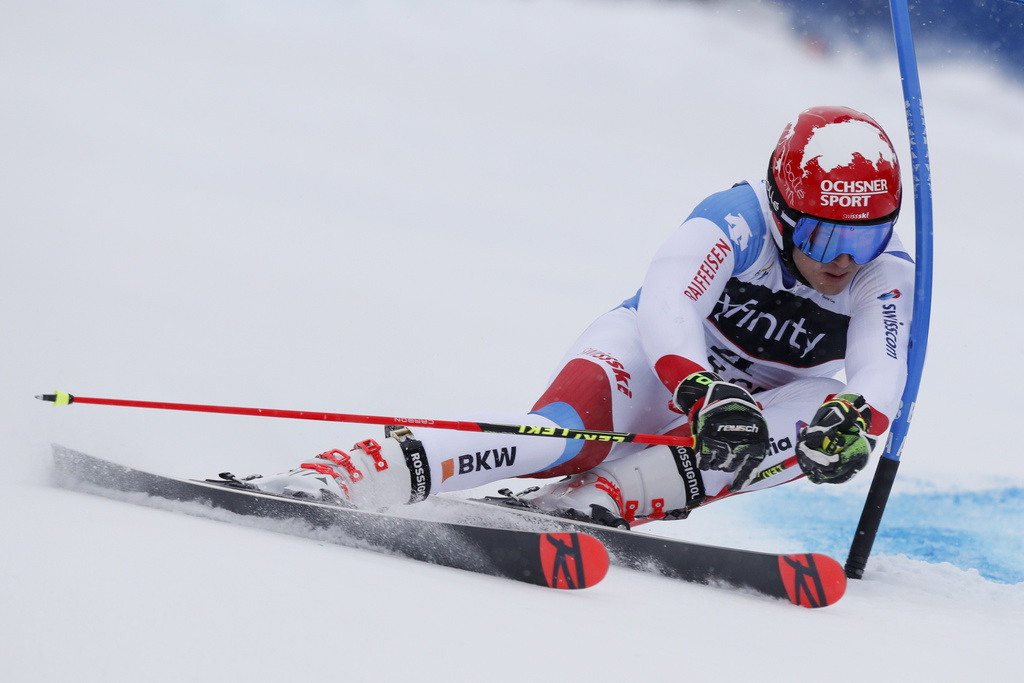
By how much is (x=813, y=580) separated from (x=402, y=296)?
12.9 ft

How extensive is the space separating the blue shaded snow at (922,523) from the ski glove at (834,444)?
1644mm

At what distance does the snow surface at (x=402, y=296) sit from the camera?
3.72 ft

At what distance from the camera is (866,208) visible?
191 centimetres

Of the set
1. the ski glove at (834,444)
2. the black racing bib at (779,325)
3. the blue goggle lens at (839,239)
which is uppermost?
the blue goggle lens at (839,239)

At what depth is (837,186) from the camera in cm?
191

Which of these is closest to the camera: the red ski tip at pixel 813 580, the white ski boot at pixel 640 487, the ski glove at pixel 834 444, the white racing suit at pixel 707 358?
the red ski tip at pixel 813 580

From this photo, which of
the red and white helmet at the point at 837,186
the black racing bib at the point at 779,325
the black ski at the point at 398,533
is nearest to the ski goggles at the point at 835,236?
the red and white helmet at the point at 837,186

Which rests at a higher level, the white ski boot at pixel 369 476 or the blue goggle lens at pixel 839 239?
the blue goggle lens at pixel 839 239

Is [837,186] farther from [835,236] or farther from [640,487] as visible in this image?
[640,487]

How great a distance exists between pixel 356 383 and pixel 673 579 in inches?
94.9

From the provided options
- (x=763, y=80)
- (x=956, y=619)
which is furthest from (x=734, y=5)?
(x=956, y=619)

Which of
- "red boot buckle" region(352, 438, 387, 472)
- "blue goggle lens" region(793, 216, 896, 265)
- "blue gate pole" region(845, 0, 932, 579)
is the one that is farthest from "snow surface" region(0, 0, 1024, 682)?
"blue goggle lens" region(793, 216, 896, 265)

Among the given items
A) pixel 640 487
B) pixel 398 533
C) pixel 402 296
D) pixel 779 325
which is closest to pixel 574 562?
pixel 398 533

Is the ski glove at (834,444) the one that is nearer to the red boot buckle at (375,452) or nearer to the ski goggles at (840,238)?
the ski goggles at (840,238)
